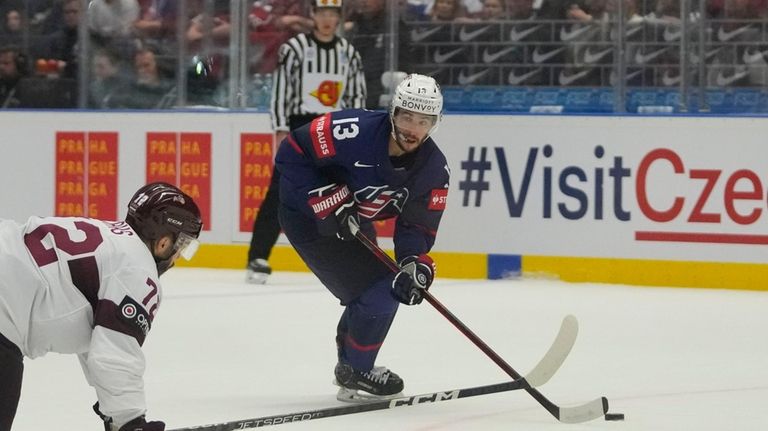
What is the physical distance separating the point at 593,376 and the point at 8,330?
2571mm

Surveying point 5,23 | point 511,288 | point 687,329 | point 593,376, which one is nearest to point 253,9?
point 5,23

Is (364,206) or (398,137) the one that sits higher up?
(398,137)

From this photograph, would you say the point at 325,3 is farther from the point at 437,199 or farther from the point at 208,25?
the point at 437,199

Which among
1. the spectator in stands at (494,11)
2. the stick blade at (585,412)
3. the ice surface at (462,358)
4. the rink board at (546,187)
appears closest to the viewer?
the stick blade at (585,412)

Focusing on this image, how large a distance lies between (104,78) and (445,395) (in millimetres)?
5246

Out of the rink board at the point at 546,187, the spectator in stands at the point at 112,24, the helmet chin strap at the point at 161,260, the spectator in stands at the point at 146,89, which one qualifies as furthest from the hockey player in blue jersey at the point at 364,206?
the spectator in stands at the point at 112,24

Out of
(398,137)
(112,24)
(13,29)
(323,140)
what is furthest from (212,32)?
(398,137)

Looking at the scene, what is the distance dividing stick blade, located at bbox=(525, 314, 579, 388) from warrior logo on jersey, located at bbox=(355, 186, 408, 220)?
62cm

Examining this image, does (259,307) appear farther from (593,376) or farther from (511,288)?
(593,376)

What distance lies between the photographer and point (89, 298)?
3086mm

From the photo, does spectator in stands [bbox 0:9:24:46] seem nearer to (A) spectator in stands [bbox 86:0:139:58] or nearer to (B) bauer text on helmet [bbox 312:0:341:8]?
(A) spectator in stands [bbox 86:0:139:58]

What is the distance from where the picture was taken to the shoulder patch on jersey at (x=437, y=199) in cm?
461

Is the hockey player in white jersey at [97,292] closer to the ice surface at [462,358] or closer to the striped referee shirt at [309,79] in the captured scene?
the ice surface at [462,358]

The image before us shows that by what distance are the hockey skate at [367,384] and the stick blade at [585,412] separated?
61cm
